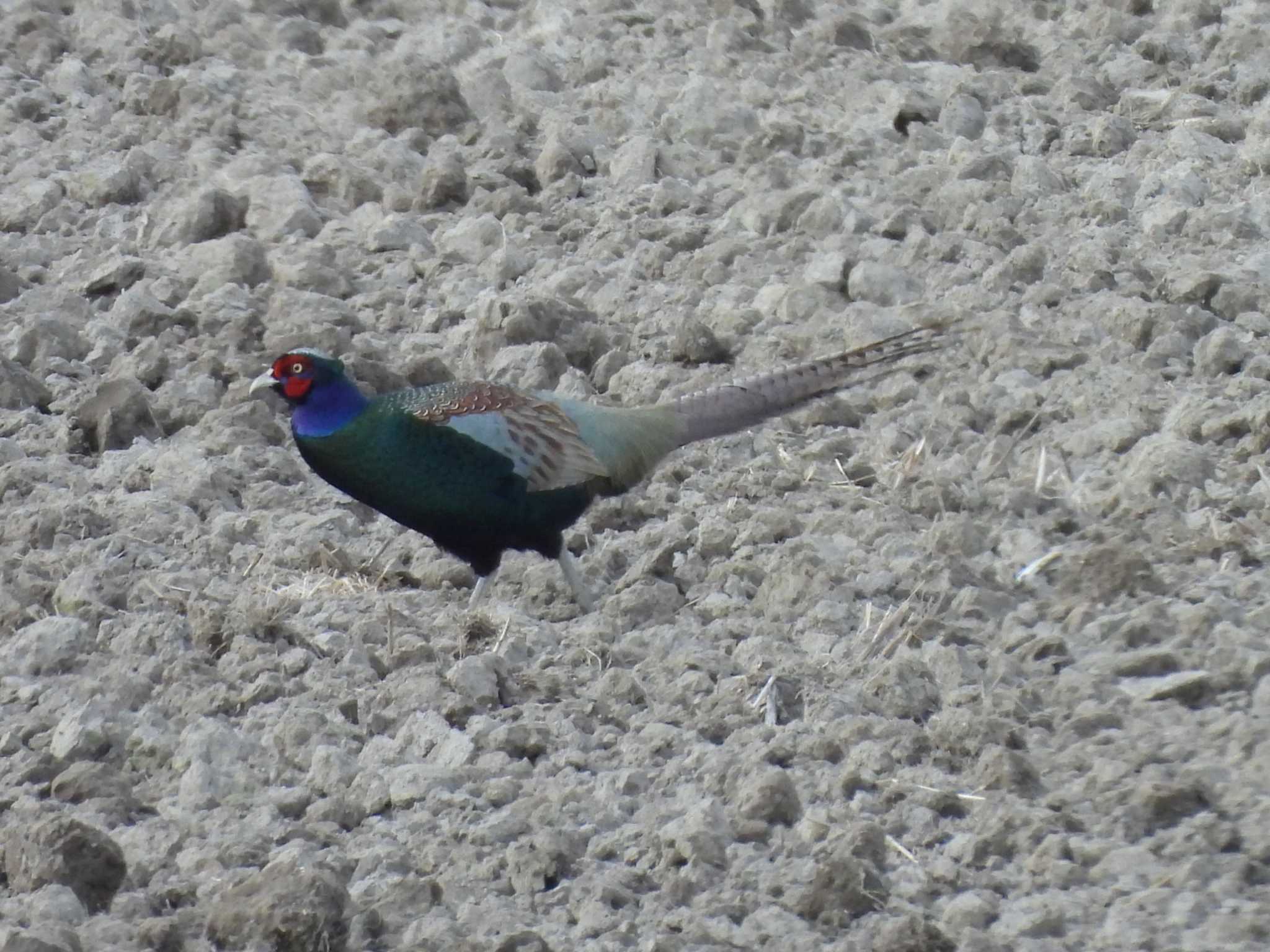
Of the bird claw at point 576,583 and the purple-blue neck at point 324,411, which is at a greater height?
the purple-blue neck at point 324,411

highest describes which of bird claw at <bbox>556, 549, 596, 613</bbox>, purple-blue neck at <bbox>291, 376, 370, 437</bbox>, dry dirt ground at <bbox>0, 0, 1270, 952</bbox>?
purple-blue neck at <bbox>291, 376, 370, 437</bbox>

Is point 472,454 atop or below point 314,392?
below

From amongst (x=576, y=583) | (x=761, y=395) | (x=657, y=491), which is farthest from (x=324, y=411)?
(x=761, y=395)

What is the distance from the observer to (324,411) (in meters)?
5.43

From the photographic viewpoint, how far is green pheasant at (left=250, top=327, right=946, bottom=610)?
542cm

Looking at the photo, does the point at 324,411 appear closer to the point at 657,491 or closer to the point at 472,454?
the point at 472,454

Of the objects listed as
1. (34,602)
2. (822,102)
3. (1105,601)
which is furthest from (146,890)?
(822,102)

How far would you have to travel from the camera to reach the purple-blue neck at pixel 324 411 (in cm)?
542

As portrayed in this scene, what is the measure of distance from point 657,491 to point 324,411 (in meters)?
1.08

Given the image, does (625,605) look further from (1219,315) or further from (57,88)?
(57,88)

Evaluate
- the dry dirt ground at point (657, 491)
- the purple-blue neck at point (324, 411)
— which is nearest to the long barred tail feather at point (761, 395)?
the dry dirt ground at point (657, 491)

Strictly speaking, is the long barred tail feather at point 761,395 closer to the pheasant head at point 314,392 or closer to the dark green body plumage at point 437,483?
the dark green body plumage at point 437,483

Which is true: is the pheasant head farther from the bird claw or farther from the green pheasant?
the bird claw

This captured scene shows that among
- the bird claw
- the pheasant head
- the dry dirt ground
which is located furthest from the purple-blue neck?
the bird claw
